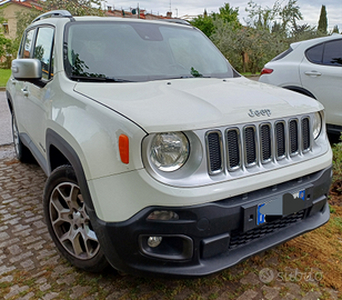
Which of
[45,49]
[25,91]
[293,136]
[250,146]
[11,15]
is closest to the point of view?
[250,146]

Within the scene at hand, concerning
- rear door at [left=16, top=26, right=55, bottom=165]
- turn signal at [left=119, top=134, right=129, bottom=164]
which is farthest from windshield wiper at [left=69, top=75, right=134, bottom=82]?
turn signal at [left=119, top=134, right=129, bottom=164]

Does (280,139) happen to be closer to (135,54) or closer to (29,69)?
(135,54)

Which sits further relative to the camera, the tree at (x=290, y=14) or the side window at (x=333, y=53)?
the tree at (x=290, y=14)

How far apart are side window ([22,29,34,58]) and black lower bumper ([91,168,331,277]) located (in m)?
2.79

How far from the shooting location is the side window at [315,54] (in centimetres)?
555

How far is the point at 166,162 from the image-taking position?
1.96m

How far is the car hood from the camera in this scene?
77.1 inches

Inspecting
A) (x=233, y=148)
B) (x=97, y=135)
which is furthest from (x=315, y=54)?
(x=97, y=135)

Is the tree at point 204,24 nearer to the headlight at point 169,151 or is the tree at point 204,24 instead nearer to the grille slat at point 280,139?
the grille slat at point 280,139

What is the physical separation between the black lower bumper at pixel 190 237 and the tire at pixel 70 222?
1.10 ft

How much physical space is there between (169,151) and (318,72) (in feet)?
14.3

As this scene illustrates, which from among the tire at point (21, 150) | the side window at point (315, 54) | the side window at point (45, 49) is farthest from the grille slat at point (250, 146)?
the side window at point (315, 54)

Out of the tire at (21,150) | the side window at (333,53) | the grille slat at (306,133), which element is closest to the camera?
the grille slat at (306,133)

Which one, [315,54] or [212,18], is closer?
[315,54]
